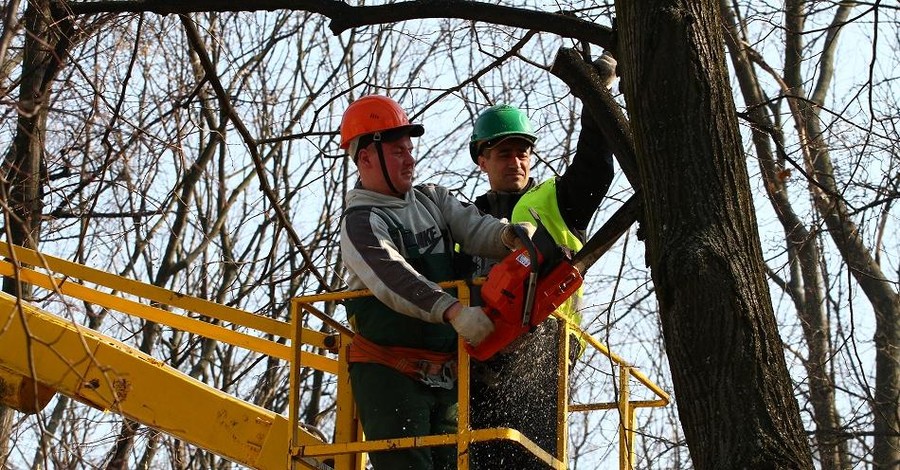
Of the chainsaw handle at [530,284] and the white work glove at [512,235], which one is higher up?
the white work glove at [512,235]

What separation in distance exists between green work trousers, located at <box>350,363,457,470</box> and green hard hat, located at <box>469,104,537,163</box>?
1.43 meters

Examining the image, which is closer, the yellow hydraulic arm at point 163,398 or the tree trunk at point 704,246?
the tree trunk at point 704,246

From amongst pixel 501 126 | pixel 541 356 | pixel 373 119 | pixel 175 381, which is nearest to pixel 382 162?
pixel 373 119

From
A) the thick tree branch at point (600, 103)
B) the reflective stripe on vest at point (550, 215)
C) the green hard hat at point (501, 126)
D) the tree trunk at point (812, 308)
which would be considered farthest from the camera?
the tree trunk at point (812, 308)

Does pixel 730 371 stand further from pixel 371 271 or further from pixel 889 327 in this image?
pixel 889 327

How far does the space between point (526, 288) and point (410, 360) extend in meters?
0.70

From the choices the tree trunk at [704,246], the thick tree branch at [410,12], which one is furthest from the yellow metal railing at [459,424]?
the thick tree branch at [410,12]

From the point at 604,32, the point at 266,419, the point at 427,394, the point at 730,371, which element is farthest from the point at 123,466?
the point at 730,371

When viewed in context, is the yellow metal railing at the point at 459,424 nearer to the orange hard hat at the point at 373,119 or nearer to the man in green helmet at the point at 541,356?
the man in green helmet at the point at 541,356

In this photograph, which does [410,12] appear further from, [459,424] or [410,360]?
[459,424]

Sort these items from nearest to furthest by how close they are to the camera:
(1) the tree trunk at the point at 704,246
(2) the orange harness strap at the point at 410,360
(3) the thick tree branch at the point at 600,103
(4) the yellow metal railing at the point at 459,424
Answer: (1) the tree trunk at the point at 704,246 → (4) the yellow metal railing at the point at 459,424 → (3) the thick tree branch at the point at 600,103 → (2) the orange harness strap at the point at 410,360

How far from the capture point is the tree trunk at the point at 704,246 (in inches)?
181

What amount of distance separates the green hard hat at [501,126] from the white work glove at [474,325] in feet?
5.07

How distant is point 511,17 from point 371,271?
1364 millimetres
